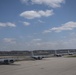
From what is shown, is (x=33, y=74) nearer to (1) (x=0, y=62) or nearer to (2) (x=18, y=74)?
(2) (x=18, y=74)

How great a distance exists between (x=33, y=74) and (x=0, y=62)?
30718 millimetres

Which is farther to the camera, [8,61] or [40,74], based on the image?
[8,61]

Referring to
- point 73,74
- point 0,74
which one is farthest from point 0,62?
point 73,74

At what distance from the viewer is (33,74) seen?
117 ft

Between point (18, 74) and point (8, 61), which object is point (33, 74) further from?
point (8, 61)

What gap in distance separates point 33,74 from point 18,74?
248 centimetres

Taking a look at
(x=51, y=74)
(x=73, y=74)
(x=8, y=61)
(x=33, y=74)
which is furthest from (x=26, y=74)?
(x=8, y=61)

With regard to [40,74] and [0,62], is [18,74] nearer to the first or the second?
[40,74]

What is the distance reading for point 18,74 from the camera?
35906 mm

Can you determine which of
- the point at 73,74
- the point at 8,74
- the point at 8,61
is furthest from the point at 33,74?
the point at 8,61

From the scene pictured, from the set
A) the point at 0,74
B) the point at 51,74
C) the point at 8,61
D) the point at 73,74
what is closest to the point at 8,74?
the point at 0,74

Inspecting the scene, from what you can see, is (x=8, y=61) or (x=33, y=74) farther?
(x=8, y=61)

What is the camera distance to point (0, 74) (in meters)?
36.2

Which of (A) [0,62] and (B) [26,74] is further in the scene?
(A) [0,62]
